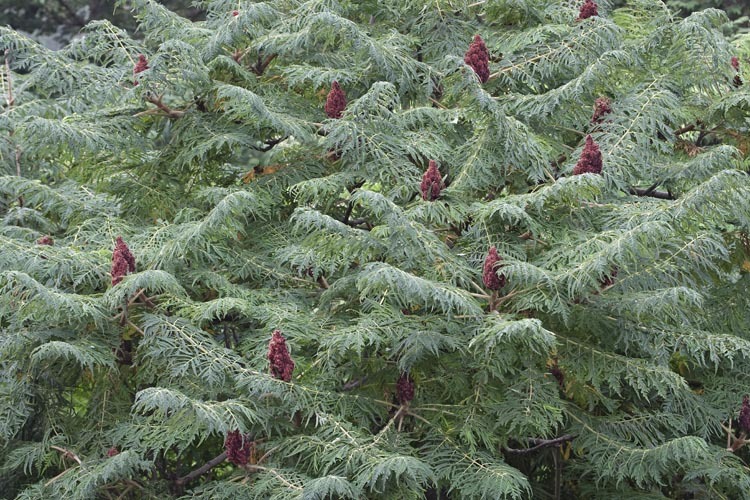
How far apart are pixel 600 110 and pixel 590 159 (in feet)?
2.13

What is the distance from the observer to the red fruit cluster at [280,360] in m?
4.39

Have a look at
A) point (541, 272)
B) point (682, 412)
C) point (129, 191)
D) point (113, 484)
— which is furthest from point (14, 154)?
point (682, 412)

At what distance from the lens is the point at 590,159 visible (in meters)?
4.76

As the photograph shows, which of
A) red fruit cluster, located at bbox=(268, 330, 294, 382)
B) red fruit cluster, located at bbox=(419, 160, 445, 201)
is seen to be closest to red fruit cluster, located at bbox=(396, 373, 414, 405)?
red fruit cluster, located at bbox=(268, 330, 294, 382)

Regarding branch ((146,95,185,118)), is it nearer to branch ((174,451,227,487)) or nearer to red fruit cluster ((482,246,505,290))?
branch ((174,451,227,487))

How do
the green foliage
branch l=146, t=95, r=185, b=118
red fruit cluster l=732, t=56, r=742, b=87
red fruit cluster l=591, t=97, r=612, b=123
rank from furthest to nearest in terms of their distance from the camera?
red fruit cluster l=732, t=56, r=742, b=87 → branch l=146, t=95, r=185, b=118 → red fruit cluster l=591, t=97, r=612, b=123 → the green foliage

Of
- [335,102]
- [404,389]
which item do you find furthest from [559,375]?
[335,102]

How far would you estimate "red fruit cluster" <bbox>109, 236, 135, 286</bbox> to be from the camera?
473cm

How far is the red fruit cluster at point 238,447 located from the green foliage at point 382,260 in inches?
2.0

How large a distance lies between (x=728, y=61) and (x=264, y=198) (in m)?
2.33

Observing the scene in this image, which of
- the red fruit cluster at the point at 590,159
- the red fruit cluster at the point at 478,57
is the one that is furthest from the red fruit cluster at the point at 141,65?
the red fruit cluster at the point at 590,159

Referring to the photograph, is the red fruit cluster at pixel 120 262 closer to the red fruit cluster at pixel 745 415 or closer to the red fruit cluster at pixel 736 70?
the red fruit cluster at pixel 745 415

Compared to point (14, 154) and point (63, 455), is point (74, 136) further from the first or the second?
point (63, 455)

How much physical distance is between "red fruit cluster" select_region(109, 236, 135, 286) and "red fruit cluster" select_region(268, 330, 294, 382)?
0.73 meters
